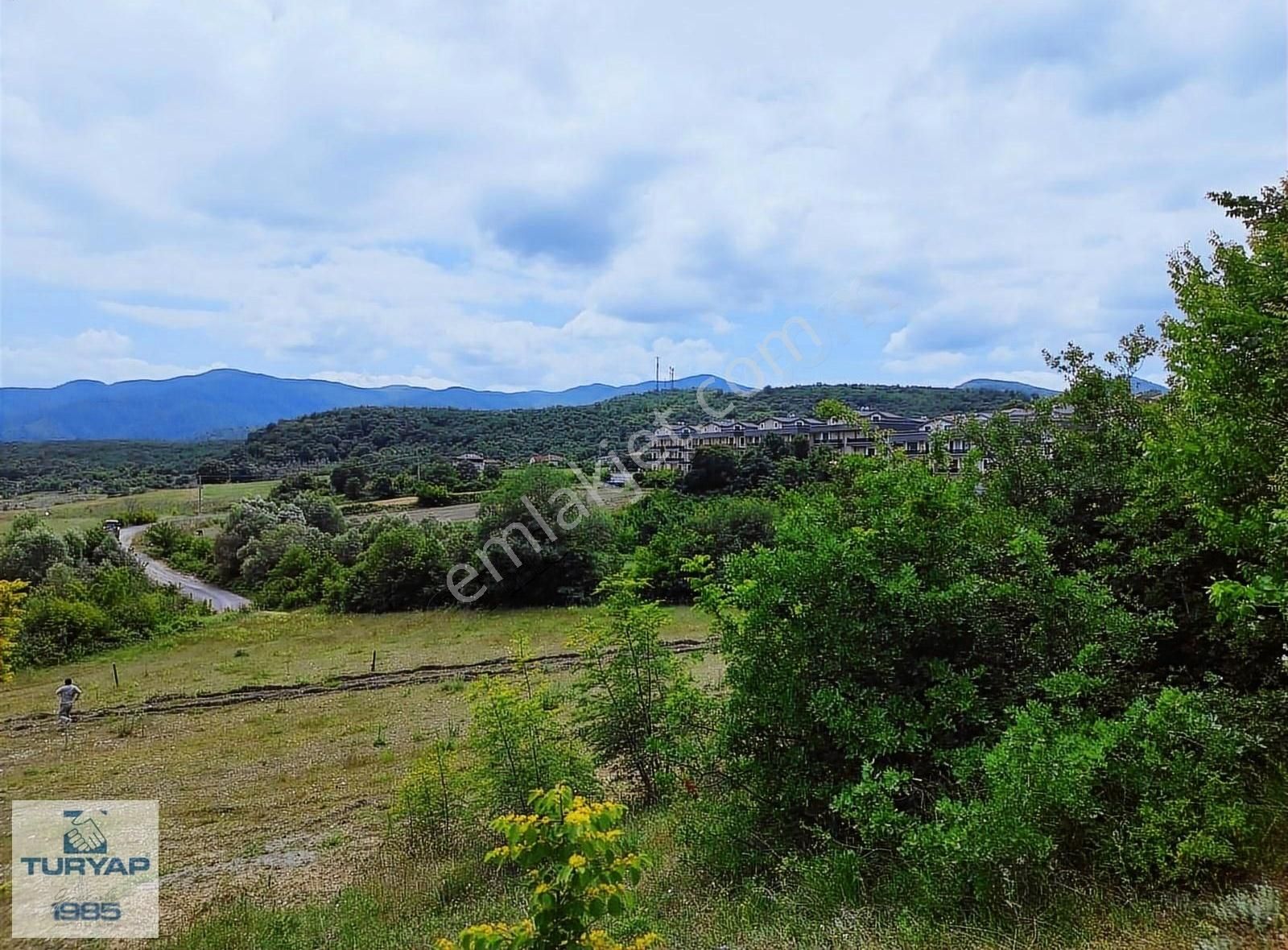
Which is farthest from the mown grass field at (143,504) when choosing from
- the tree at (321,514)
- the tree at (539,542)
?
the tree at (539,542)

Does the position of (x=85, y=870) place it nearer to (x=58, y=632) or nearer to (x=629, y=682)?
(x=629, y=682)

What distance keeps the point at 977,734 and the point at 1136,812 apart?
3.09ft

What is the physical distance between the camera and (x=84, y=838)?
7.88 meters

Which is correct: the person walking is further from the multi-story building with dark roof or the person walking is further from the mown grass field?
the mown grass field

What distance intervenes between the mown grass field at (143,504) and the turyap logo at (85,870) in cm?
3770

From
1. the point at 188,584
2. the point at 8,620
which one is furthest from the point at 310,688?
the point at 188,584

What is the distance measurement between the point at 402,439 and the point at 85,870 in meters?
67.3

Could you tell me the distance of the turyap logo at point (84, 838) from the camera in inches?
298

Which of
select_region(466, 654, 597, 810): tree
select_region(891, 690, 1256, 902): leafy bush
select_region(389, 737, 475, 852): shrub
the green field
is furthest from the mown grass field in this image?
select_region(891, 690, 1256, 902): leafy bush


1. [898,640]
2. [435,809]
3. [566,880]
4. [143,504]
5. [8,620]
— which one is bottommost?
[8,620]

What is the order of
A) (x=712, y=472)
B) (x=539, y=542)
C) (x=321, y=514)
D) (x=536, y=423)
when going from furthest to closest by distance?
(x=536, y=423)
(x=321, y=514)
(x=712, y=472)
(x=539, y=542)

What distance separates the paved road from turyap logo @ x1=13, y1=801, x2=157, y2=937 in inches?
946

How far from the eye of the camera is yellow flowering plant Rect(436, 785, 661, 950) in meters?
2.35

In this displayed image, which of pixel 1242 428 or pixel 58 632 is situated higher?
pixel 1242 428
